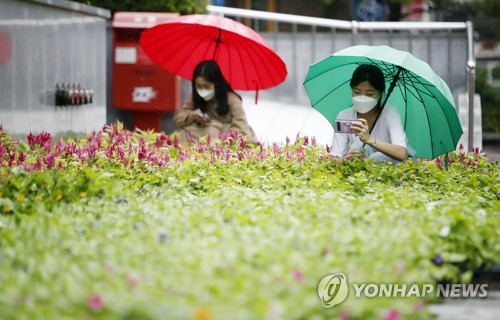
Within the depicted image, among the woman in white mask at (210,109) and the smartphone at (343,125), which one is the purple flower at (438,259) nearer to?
the smartphone at (343,125)

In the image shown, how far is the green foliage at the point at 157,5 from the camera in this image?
519 inches

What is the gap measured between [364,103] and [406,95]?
48cm

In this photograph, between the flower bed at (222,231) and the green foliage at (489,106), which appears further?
the green foliage at (489,106)

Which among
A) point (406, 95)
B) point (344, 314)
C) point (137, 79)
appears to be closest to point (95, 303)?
point (344, 314)

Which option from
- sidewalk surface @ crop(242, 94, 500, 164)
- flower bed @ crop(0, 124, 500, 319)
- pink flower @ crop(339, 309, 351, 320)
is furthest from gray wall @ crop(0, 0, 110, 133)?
pink flower @ crop(339, 309, 351, 320)

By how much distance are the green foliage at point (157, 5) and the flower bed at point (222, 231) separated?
16.6 ft

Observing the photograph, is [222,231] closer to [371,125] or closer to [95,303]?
[95,303]

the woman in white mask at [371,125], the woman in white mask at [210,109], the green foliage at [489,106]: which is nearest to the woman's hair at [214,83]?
the woman in white mask at [210,109]

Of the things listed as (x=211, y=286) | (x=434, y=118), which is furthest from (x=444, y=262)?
(x=434, y=118)

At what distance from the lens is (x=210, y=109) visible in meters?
10.4

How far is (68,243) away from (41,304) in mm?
786

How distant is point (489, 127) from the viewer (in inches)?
754

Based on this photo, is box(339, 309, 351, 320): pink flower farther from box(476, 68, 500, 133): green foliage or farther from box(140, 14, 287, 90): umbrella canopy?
box(476, 68, 500, 133): green foliage

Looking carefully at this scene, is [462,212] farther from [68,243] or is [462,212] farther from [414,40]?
[414,40]
